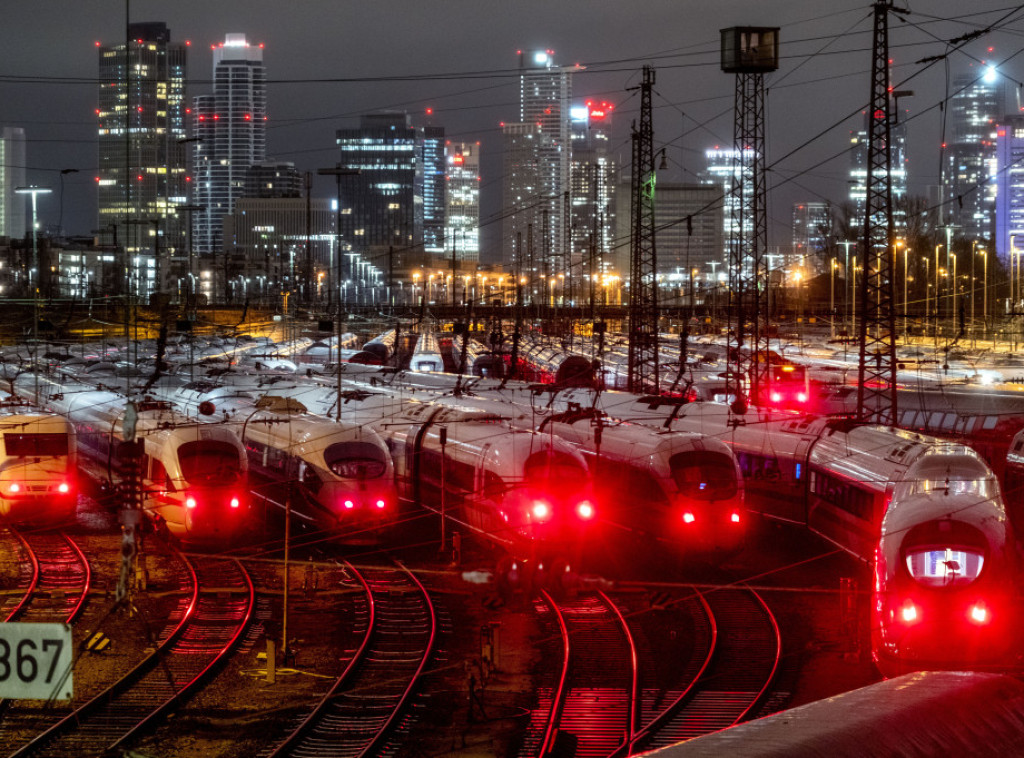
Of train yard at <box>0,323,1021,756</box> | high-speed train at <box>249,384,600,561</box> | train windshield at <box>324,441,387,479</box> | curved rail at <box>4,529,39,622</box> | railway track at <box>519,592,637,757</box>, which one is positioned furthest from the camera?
train windshield at <box>324,441,387,479</box>

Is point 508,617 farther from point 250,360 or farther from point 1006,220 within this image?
point 1006,220

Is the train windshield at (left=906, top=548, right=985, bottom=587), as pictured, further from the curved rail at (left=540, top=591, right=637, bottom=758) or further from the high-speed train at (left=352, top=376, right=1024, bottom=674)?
the curved rail at (left=540, top=591, right=637, bottom=758)

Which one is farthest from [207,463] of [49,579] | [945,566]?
[945,566]

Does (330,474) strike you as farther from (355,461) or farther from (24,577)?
(24,577)

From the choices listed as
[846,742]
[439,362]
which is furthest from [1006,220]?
[846,742]

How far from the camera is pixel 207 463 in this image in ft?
75.3

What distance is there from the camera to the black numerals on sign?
8914 millimetres

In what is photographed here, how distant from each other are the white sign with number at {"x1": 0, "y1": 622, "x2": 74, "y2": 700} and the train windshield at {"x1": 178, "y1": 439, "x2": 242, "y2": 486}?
45.7ft

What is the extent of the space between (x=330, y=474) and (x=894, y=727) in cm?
1692

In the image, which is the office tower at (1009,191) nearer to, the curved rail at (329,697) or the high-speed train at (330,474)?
the high-speed train at (330,474)

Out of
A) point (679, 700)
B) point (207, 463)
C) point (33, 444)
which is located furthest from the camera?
point (33, 444)

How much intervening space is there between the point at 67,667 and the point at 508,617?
1089cm

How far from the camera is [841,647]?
57.3 feet

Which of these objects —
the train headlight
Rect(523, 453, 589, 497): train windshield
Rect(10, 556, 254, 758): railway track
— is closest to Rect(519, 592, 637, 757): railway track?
Rect(523, 453, 589, 497): train windshield
